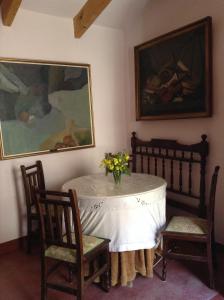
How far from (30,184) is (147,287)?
159cm

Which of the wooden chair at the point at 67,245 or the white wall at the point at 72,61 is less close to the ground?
the white wall at the point at 72,61

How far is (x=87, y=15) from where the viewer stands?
2.99 metres

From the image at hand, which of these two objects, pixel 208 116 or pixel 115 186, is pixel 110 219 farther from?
pixel 208 116

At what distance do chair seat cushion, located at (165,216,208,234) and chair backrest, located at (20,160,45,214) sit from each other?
1.52m

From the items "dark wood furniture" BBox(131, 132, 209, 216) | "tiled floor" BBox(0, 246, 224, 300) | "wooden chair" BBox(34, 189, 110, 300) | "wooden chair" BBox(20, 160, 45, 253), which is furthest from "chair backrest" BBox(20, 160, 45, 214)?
"dark wood furniture" BBox(131, 132, 209, 216)

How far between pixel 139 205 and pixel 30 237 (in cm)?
145

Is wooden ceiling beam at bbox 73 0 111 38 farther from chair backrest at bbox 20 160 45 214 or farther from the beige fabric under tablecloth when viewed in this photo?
the beige fabric under tablecloth

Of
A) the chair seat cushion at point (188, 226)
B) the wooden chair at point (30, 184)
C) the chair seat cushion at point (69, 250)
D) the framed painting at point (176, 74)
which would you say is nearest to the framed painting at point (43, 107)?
the wooden chair at point (30, 184)

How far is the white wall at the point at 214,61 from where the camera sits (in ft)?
8.68

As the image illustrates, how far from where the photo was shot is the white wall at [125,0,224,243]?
8.68 ft

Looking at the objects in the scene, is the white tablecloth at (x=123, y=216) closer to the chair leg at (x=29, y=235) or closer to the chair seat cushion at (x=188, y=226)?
the chair seat cushion at (x=188, y=226)

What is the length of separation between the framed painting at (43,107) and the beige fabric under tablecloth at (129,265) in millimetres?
1559

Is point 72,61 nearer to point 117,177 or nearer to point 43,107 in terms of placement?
point 43,107

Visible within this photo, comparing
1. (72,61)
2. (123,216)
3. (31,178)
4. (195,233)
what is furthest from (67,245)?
(72,61)
